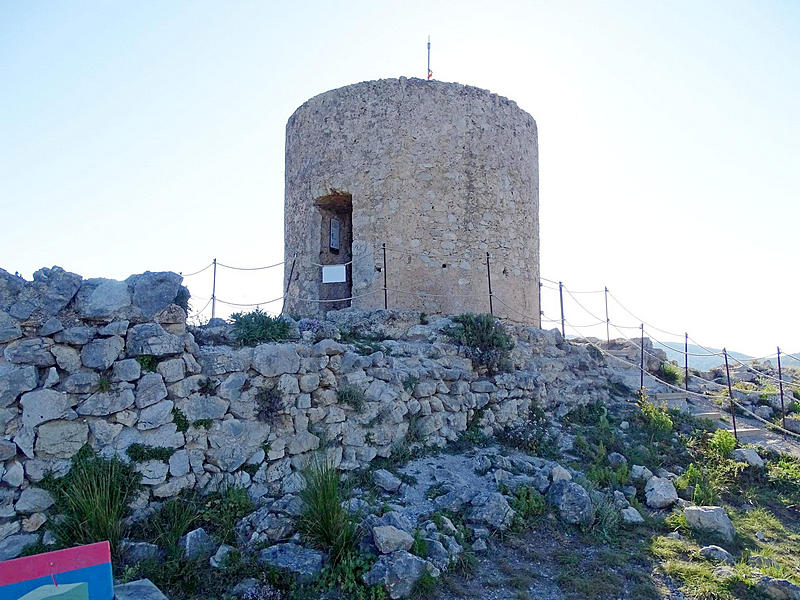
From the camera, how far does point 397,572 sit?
455 centimetres

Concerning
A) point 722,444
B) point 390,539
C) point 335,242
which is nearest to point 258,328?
point 390,539

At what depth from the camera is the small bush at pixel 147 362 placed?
5.54 metres

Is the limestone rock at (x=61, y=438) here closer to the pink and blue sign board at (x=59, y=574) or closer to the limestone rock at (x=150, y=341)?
the limestone rock at (x=150, y=341)

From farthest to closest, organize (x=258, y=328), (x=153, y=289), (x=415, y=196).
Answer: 1. (x=415, y=196)
2. (x=258, y=328)
3. (x=153, y=289)

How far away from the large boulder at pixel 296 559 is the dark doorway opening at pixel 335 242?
229 inches

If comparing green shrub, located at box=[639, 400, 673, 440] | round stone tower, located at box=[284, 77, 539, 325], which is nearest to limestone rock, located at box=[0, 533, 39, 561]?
round stone tower, located at box=[284, 77, 539, 325]

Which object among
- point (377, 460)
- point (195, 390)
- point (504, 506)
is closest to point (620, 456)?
point (504, 506)

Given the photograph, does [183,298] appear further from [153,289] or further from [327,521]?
[327,521]

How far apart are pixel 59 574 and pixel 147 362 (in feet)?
8.96

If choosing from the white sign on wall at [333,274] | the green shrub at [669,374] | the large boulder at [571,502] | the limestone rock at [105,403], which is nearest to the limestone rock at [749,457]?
the green shrub at [669,374]

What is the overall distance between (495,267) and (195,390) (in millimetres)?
5743

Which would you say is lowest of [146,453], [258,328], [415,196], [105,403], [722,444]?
[722,444]

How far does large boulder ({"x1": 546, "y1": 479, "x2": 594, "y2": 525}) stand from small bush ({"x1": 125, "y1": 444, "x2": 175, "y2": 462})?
12.8ft

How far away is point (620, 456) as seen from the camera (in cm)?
807
